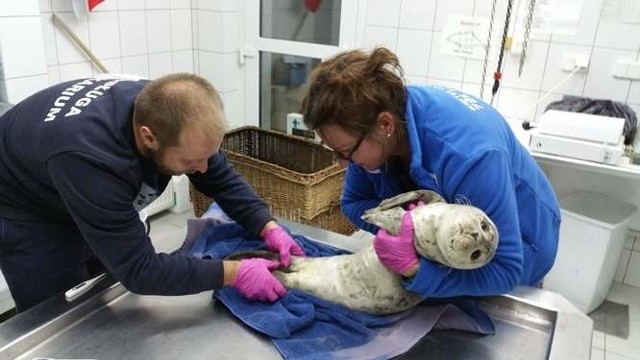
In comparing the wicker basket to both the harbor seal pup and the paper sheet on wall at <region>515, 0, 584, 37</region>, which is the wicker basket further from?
the paper sheet on wall at <region>515, 0, 584, 37</region>

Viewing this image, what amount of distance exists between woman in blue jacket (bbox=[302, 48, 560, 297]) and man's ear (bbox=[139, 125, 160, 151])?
317mm

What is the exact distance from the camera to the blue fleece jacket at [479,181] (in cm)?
92

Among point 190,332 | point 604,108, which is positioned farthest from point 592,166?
point 190,332

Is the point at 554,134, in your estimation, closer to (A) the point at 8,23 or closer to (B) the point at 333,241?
(B) the point at 333,241

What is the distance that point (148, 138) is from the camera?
1.05 m

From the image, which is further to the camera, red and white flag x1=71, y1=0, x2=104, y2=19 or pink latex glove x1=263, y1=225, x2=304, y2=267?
red and white flag x1=71, y1=0, x2=104, y2=19

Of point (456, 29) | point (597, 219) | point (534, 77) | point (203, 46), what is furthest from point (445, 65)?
point (203, 46)

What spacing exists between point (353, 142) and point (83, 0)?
187 cm

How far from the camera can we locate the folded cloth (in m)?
0.97

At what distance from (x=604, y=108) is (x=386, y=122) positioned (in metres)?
1.62

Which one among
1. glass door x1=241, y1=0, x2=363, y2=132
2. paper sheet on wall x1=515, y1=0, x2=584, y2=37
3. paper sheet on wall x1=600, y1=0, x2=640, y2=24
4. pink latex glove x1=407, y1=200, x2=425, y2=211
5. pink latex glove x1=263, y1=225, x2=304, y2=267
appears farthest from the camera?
glass door x1=241, y1=0, x2=363, y2=132

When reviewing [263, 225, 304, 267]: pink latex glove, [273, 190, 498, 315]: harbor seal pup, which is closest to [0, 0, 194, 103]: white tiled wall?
[263, 225, 304, 267]: pink latex glove

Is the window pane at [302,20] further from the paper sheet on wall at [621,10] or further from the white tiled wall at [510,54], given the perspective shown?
the paper sheet on wall at [621,10]

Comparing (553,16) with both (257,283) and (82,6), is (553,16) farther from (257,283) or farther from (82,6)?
(82,6)
